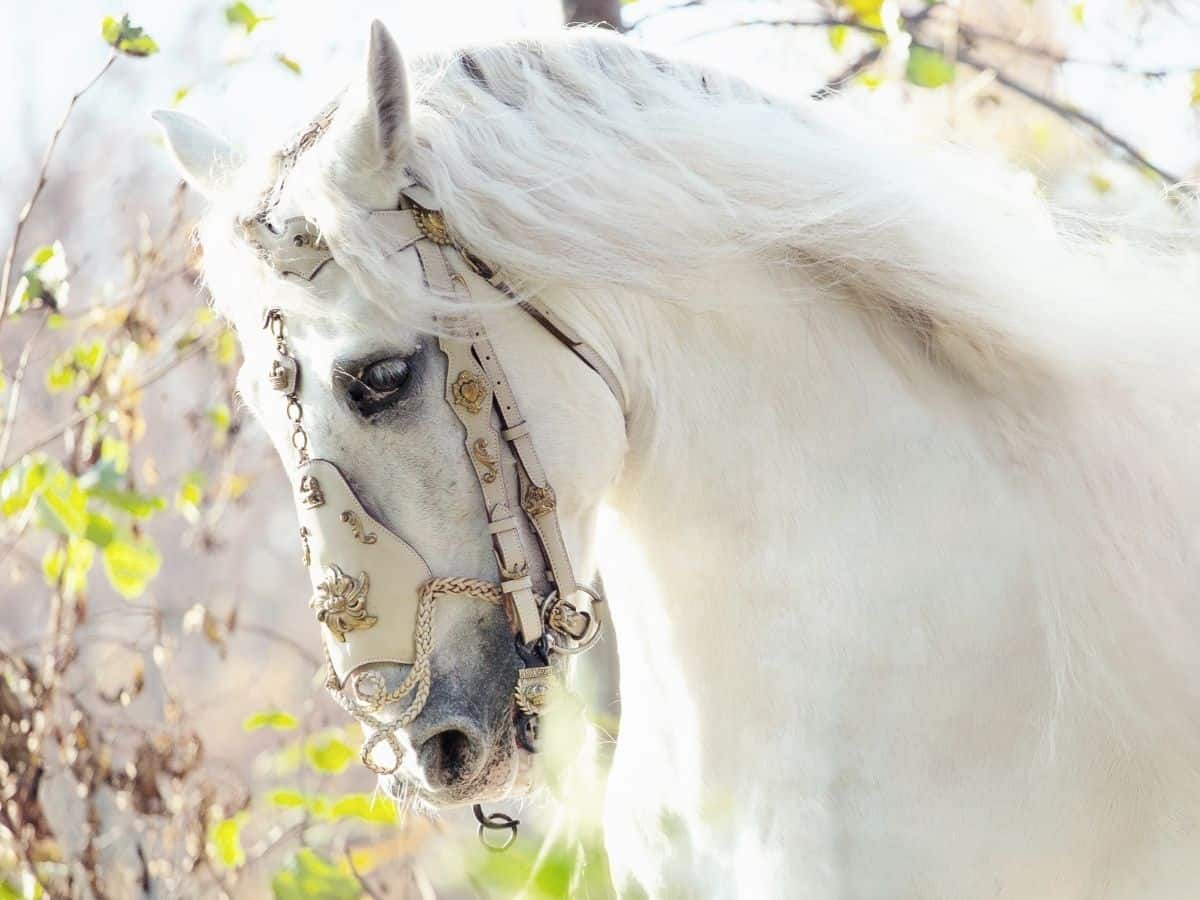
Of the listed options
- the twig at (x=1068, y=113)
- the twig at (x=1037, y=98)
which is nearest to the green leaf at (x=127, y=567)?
the twig at (x=1037, y=98)

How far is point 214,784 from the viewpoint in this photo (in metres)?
3.25

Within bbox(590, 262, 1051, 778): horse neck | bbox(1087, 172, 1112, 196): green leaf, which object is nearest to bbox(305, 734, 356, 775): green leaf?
bbox(590, 262, 1051, 778): horse neck

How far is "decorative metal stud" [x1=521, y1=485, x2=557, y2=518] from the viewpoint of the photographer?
5.20 ft

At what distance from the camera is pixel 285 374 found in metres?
1.58

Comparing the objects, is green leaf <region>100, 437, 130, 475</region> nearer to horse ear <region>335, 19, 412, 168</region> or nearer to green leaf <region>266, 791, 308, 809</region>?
green leaf <region>266, 791, 308, 809</region>

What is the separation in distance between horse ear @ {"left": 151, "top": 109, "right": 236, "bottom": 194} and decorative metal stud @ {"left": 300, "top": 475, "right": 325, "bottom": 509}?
528mm

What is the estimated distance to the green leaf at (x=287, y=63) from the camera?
3010mm

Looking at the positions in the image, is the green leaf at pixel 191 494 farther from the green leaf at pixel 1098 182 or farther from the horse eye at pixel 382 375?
the green leaf at pixel 1098 182

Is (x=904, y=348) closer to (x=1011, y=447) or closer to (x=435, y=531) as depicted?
(x=1011, y=447)

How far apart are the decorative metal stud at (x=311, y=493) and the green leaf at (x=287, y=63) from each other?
172 centimetres

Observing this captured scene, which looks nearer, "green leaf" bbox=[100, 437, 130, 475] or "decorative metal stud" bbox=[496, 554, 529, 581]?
"decorative metal stud" bbox=[496, 554, 529, 581]

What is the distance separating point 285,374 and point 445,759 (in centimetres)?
47

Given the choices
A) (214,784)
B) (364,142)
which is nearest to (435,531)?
(364,142)

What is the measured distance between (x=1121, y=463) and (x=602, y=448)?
0.64 m
